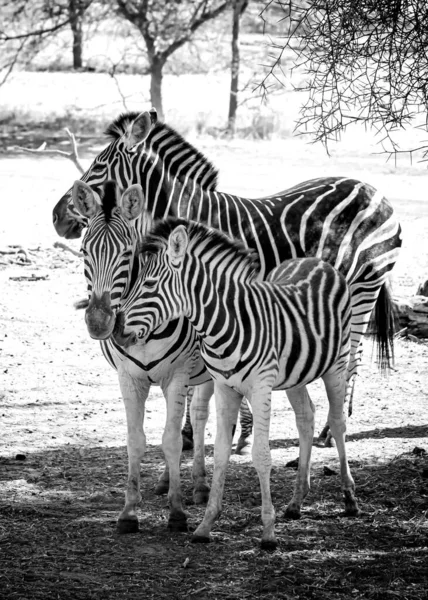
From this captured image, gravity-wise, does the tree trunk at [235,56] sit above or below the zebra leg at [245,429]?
above

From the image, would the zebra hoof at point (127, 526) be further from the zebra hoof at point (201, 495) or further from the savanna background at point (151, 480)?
Answer: the zebra hoof at point (201, 495)

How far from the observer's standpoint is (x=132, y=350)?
205 inches

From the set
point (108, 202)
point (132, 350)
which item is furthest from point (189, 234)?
point (132, 350)

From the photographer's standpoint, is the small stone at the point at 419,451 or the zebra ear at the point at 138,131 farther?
the small stone at the point at 419,451

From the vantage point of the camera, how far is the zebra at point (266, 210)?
6391 mm

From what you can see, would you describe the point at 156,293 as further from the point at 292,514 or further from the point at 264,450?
the point at 292,514

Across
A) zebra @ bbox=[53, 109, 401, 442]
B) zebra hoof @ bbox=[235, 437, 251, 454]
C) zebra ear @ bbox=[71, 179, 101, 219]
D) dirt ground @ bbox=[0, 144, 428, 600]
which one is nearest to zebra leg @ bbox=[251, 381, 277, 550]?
dirt ground @ bbox=[0, 144, 428, 600]

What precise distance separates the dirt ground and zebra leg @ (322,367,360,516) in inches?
4.7

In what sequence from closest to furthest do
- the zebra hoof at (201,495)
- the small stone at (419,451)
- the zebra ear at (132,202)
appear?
the zebra ear at (132,202) → the zebra hoof at (201,495) → the small stone at (419,451)

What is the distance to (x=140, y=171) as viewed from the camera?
6371 mm

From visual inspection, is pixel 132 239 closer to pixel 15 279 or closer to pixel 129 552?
pixel 129 552

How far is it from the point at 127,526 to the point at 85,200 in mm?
1995

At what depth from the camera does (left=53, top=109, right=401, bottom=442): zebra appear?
21.0ft

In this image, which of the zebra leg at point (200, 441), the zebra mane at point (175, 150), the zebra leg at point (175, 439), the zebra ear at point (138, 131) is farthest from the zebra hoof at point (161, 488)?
the zebra ear at point (138, 131)
